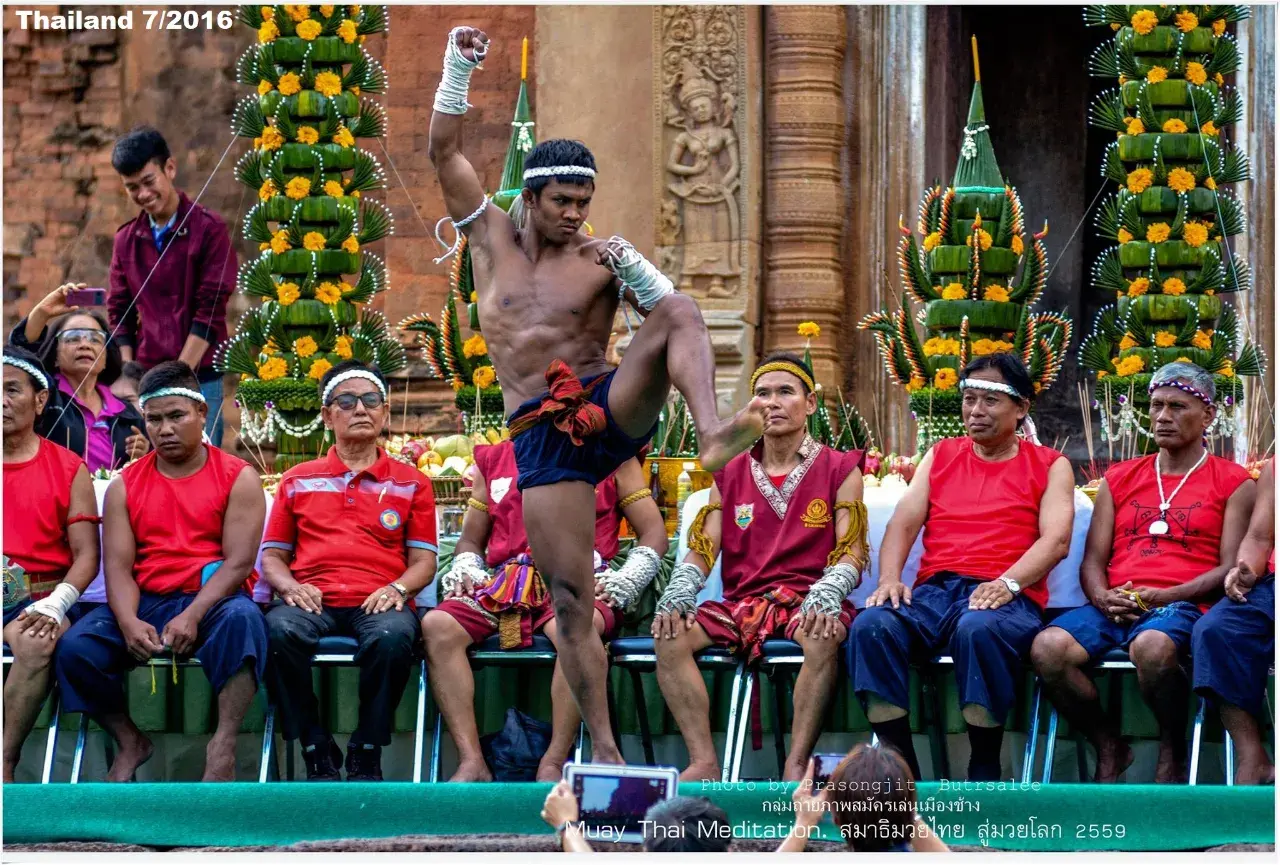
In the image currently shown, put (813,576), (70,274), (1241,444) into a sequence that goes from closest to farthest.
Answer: (813,576), (1241,444), (70,274)

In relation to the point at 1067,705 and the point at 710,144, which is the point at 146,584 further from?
the point at 710,144

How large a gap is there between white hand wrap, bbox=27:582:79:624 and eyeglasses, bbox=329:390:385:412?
1035 millimetres

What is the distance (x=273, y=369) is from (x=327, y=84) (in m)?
1.16

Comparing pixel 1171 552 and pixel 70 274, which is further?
pixel 70 274

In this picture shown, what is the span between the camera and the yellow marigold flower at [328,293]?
326 inches

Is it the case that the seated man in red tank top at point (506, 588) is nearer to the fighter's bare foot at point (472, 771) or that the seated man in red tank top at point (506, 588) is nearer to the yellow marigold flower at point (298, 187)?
the fighter's bare foot at point (472, 771)

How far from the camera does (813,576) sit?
6.61 m

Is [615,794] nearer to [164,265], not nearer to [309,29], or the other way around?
[309,29]

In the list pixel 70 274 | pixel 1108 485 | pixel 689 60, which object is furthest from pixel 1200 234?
pixel 70 274

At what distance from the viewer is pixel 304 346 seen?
27.0ft

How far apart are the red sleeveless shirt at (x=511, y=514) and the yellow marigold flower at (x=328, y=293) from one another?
5.14ft

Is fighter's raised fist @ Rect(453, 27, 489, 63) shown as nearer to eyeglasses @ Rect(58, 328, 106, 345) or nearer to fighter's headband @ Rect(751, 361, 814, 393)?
fighter's headband @ Rect(751, 361, 814, 393)

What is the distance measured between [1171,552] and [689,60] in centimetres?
454

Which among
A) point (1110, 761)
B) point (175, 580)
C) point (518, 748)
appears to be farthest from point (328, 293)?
point (1110, 761)
